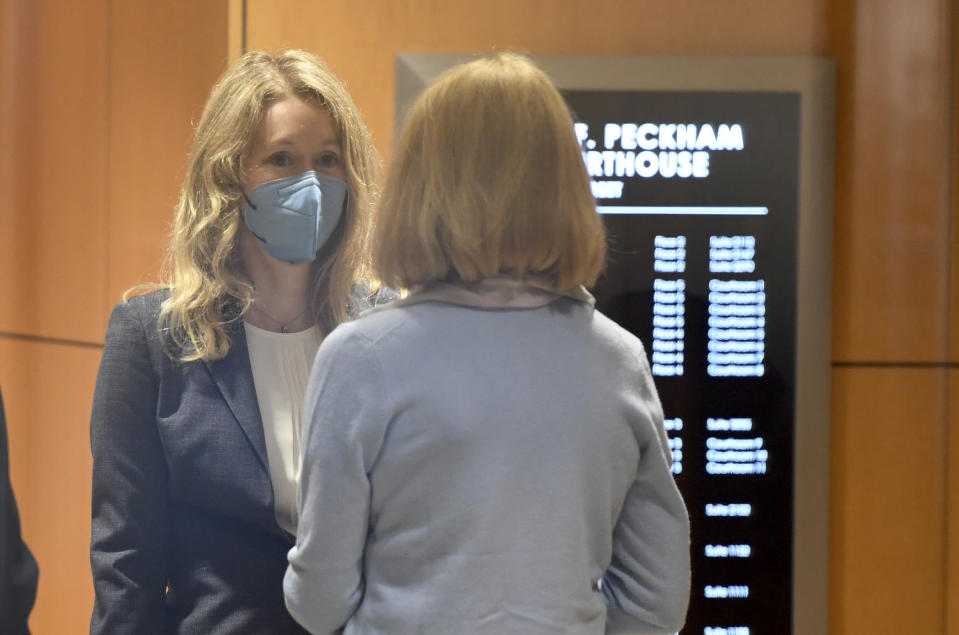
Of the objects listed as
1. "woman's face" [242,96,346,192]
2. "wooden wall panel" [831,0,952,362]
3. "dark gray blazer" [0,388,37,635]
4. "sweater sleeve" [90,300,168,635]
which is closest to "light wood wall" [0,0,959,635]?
"wooden wall panel" [831,0,952,362]

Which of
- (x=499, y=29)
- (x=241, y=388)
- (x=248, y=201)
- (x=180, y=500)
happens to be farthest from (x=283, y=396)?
Answer: (x=499, y=29)

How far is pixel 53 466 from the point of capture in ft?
6.58

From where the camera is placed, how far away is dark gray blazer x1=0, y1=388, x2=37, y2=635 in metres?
1.87

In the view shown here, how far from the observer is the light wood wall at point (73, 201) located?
6.38 feet

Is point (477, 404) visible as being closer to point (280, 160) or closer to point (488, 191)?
point (488, 191)

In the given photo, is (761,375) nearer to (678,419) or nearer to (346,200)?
(678,419)

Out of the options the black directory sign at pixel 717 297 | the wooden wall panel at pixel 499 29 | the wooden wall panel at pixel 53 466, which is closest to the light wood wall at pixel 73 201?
the wooden wall panel at pixel 53 466

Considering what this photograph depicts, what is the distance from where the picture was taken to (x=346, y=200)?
5.65ft

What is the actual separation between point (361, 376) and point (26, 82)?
47.3 inches

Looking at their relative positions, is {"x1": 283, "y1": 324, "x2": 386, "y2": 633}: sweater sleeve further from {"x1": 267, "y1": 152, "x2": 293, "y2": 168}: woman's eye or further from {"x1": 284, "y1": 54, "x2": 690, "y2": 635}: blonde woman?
{"x1": 267, "y1": 152, "x2": 293, "y2": 168}: woman's eye

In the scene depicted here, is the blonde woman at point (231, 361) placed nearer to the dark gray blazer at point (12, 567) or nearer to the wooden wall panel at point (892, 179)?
the dark gray blazer at point (12, 567)

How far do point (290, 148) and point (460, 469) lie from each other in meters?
0.77

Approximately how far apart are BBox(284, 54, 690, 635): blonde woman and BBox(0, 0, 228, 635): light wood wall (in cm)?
96

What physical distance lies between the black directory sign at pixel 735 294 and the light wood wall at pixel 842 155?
0.05 m
